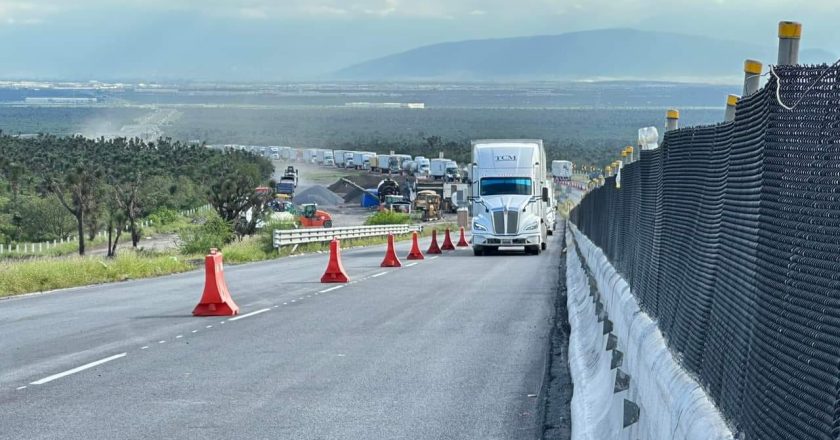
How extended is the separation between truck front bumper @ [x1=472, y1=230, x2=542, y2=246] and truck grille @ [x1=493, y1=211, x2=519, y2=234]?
211 mm

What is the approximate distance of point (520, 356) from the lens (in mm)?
14695

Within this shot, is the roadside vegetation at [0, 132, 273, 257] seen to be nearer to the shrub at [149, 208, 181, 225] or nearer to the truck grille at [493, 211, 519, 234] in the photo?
the shrub at [149, 208, 181, 225]

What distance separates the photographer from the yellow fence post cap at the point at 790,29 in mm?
6164

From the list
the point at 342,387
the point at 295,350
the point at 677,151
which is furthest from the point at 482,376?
the point at 677,151

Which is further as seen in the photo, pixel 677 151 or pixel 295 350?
pixel 295 350

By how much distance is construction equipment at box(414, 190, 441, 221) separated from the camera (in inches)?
4267

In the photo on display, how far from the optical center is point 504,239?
4447 centimetres

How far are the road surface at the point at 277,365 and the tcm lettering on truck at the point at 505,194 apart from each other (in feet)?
64.3

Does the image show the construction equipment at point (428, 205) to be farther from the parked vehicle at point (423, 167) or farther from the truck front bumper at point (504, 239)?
the truck front bumper at point (504, 239)

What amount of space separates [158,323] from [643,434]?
12138mm

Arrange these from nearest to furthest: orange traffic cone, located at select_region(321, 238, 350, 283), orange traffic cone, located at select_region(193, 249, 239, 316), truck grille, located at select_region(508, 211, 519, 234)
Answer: orange traffic cone, located at select_region(193, 249, 239, 316)
orange traffic cone, located at select_region(321, 238, 350, 283)
truck grille, located at select_region(508, 211, 519, 234)

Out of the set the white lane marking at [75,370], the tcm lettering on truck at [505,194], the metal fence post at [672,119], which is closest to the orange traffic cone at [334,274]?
the white lane marking at [75,370]

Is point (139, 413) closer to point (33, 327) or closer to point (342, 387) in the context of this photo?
point (342, 387)

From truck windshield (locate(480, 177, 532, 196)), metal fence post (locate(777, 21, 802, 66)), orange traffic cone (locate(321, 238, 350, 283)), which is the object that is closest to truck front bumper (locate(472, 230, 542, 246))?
truck windshield (locate(480, 177, 532, 196))
